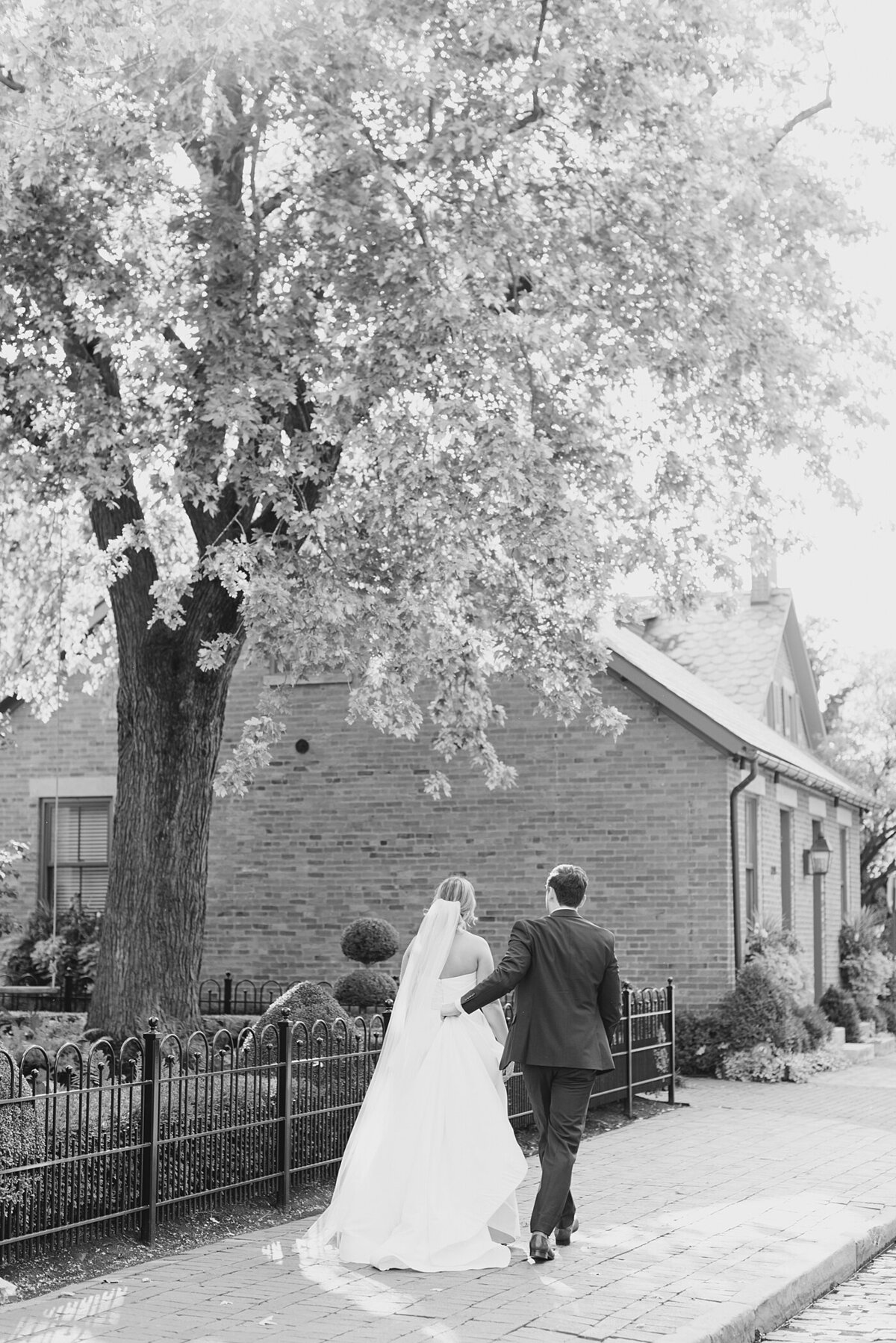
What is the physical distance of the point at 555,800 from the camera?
20266 millimetres

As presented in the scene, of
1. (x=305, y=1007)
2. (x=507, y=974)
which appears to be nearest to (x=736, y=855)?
(x=305, y=1007)

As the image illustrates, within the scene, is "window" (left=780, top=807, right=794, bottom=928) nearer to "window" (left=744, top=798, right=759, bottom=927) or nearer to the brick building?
the brick building

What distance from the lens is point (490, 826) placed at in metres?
20.5

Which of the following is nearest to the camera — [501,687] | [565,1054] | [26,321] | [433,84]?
[565,1054]

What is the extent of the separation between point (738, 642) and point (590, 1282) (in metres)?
21.9

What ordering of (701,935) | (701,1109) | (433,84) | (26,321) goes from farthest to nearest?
(701,935), (701,1109), (26,321), (433,84)

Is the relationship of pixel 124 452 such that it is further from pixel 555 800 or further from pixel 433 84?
pixel 555 800

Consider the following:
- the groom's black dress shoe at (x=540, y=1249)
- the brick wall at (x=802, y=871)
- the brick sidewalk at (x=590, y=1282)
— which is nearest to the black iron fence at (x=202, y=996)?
the brick wall at (x=802, y=871)

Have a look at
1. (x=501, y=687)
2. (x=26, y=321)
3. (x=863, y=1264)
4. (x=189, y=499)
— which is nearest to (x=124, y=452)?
(x=189, y=499)

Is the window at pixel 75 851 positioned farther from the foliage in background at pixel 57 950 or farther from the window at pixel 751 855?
the window at pixel 751 855

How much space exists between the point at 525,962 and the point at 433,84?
6894 millimetres

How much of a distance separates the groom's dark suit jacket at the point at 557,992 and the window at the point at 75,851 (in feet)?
47.4

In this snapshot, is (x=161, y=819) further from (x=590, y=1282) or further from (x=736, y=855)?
(x=736, y=855)

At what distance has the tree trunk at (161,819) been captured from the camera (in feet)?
43.3
